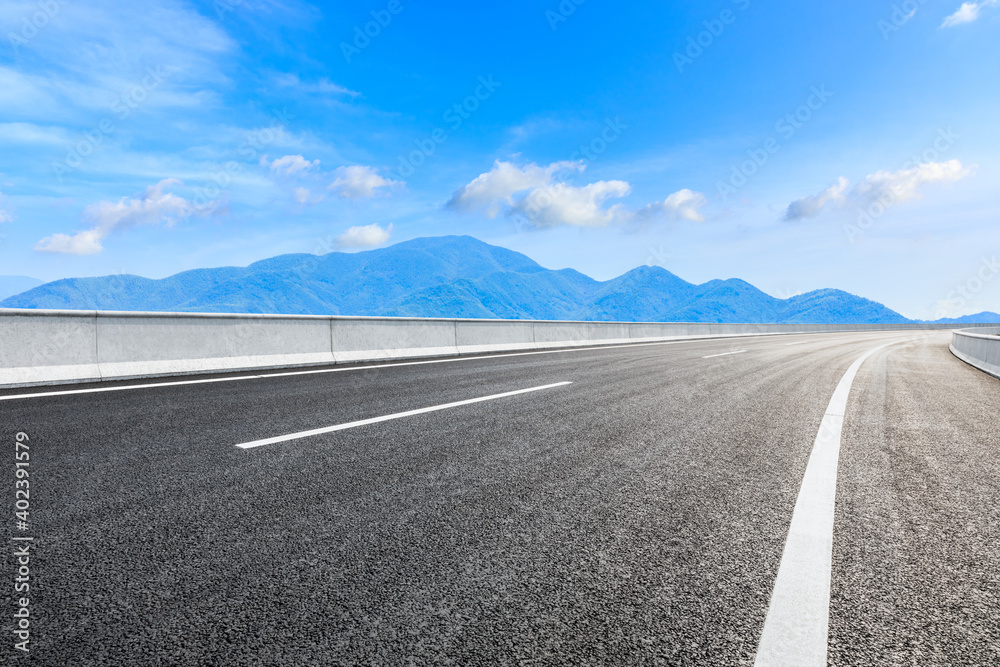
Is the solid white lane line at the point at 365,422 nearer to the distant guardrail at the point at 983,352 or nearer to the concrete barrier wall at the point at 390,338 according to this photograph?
the concrete barrier wall at the point at 390,338

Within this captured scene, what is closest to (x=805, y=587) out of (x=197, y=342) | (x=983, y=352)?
(x=197, y=342)

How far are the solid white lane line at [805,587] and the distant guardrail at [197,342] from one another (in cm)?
851

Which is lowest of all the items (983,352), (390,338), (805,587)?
(805,587)

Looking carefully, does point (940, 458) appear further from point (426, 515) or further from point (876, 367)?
point (876, 367)

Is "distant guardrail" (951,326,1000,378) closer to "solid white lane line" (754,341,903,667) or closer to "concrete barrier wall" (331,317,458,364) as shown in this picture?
"solid white lane line" (754,341,903,667)

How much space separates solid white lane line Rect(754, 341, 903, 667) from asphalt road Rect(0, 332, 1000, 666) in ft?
0.15

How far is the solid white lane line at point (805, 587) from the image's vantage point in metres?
1.68

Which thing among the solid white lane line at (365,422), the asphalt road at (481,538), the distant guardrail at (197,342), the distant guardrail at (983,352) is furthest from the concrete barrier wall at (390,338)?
the distant guardrail at (983,352)

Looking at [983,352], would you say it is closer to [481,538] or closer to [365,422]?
[365,422]

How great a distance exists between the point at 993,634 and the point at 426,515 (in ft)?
7.16

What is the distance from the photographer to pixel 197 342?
891cm

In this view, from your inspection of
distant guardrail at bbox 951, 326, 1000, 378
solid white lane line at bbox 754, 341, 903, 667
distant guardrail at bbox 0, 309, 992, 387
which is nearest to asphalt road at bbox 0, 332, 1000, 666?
solid white lane line at bbox 754, 341, 903, 667

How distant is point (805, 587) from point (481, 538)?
1289 millimetres

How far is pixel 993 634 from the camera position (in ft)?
5.89
